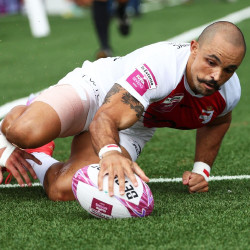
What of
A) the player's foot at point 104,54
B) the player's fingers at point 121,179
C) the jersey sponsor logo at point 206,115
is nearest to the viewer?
the player's fingers at point 121,179

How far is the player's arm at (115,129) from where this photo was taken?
3.24 metres

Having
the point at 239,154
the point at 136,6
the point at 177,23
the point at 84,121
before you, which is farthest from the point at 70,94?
the point at 136,6

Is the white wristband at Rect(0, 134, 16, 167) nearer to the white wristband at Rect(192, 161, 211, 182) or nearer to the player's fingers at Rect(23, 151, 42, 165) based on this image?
the player's fingers at Rect(23, 151, 42, 165)

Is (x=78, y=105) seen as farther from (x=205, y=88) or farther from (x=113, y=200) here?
(x=113, y=200)

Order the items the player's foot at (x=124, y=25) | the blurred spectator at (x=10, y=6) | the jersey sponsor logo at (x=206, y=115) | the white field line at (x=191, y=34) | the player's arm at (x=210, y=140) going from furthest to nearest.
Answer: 1. the blurred spectator at (x=10, y=6)
2. the player's foot at (x=124, y=25)
3. the white field line at (x=191, y=34)
4. the player's arm at (x=210, y=140)
5. the jersey sponsor logo at (x=206, y=115)

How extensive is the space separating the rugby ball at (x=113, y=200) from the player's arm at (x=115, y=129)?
59 millimetres

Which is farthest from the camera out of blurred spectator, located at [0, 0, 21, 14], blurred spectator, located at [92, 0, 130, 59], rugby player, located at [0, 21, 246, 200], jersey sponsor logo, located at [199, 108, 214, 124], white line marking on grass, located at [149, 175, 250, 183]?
blurred spectator, located at [0, 0, 21, 14]

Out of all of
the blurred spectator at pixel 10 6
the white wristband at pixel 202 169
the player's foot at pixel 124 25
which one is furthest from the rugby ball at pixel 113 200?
the blurred spectator at pixel 10 6

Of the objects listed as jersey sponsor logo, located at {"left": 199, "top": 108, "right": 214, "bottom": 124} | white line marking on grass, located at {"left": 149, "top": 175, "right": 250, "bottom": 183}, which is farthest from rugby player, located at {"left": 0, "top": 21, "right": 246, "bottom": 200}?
white line marking on grass, located at {"left": 149, "top": 175, "right": 250, "bottom": 183}

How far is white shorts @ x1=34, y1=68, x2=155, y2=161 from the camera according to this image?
416cm

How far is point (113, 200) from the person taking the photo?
11.0 ft

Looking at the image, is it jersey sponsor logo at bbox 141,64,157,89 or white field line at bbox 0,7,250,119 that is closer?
jersey sponsor logo at bbox 141,64,157,89

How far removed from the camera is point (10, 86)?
338 inches

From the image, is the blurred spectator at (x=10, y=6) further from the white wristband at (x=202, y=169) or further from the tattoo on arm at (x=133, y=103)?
the tattoo on arm at (x=133, y=103)
